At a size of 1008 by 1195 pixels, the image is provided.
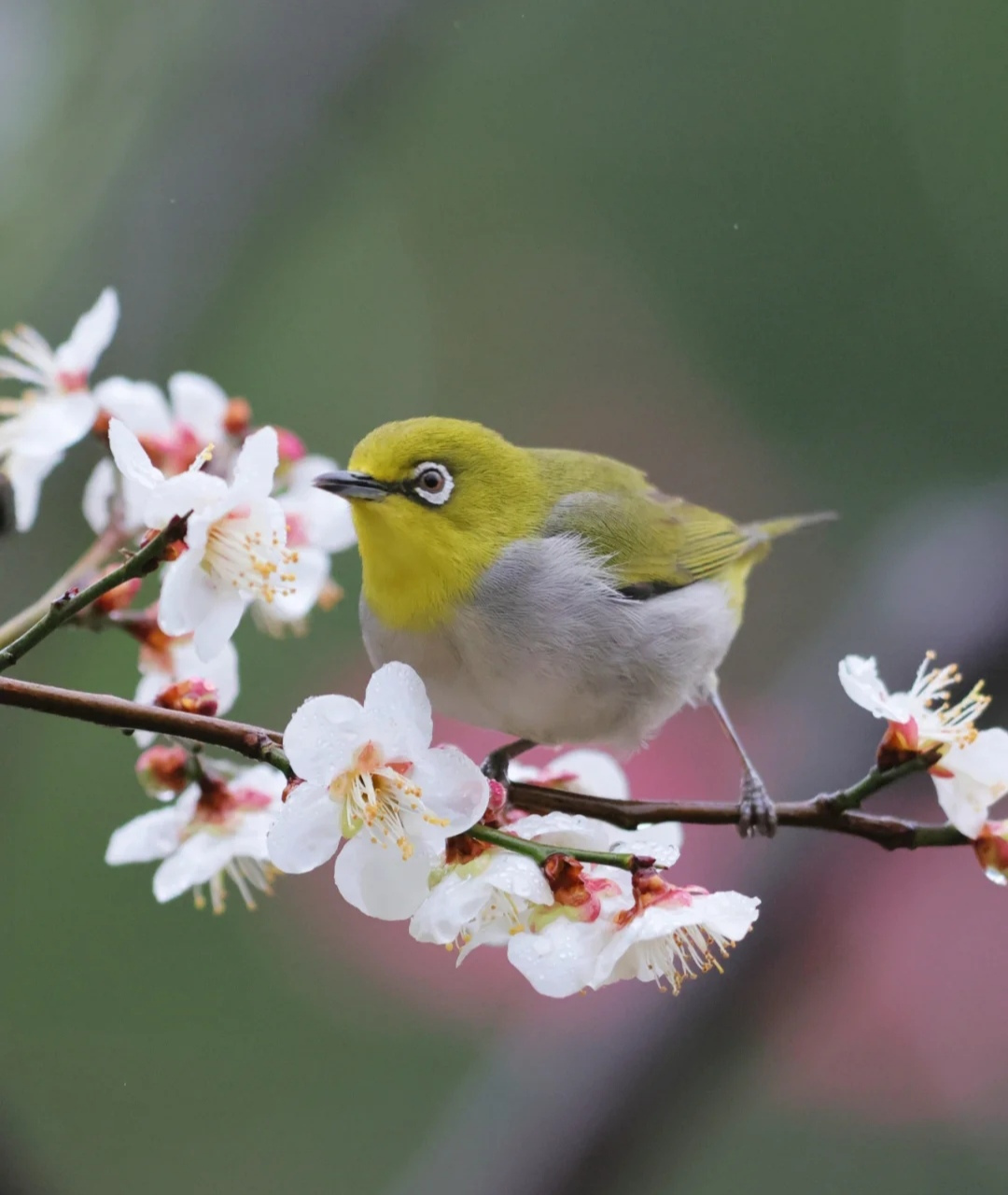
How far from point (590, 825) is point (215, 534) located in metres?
0.38

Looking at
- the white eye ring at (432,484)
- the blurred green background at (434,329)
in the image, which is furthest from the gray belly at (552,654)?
the blurred green background at (434,329)

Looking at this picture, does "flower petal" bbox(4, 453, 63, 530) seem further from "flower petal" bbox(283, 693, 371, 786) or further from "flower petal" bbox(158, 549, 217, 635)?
"flower petal" bbox(283, 693, 371, 786)

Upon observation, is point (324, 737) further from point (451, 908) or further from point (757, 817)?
point (757, 817)

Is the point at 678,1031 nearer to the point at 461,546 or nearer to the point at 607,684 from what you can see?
the point at 607,684

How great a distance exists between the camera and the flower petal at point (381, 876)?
3.05ft

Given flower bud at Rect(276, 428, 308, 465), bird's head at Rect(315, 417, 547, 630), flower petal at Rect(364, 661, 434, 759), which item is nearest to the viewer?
flower petal at Rect(364, 661, 434, 759)

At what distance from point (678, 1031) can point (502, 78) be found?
288cm

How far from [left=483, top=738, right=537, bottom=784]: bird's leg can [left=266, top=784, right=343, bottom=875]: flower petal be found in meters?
0.42

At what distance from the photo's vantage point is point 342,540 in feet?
4.57

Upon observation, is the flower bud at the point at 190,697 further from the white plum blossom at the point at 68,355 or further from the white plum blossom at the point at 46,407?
the white plum blossom at the point at 68,355

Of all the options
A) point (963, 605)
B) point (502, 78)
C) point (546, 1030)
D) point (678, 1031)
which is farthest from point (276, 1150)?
point (502, 78)

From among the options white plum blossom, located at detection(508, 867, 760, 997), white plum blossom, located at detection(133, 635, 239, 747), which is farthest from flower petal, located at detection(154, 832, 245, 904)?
→ white plum blossom, located at detection(508, 867, 760, 997)

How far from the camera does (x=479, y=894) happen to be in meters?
0.95

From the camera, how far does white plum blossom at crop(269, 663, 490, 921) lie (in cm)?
90
